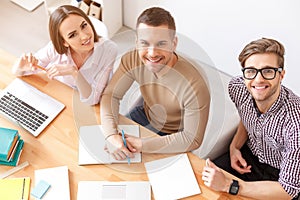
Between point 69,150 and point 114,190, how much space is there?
22 centimetres

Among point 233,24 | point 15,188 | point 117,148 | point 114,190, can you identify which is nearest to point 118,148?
point 117,148

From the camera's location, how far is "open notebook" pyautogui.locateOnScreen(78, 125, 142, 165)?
149cm

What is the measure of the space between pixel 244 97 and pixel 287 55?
68 cm

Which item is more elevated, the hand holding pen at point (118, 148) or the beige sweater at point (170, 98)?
the beige sweater at point (170, 98)

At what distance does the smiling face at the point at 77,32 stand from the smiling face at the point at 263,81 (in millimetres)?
593

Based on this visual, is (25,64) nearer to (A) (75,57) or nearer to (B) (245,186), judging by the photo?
(A) (75,57)

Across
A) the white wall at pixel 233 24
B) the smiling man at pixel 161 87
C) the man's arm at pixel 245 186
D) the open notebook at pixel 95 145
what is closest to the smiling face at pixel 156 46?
the smiling man at pixel 161 87

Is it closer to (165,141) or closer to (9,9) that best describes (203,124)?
(165,141)

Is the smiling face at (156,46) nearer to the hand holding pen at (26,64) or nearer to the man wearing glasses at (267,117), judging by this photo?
the man wearing glasses at (267,117)

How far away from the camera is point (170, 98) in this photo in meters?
1.56

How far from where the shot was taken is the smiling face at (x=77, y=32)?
1.63 meters

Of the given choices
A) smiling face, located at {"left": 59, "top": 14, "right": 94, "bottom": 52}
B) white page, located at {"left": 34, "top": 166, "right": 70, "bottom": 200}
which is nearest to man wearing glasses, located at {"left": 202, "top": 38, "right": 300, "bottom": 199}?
white page, located at {"left": 34, "top": 166, "right": 70, "bottom": 200}

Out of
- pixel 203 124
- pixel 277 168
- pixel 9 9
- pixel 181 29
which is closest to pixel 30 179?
pixel 203 124

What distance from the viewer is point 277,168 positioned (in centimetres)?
166
